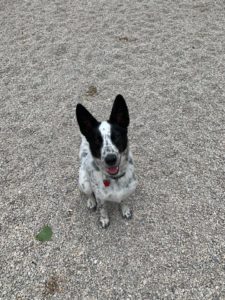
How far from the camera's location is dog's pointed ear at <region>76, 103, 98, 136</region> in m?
3.03

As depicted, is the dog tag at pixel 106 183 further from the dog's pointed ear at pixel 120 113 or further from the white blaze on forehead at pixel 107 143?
the dog's pointed ear at pixel 120 113

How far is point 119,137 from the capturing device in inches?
121

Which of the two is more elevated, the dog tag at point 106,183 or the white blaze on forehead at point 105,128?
the white blaze on forehead at point 105,128

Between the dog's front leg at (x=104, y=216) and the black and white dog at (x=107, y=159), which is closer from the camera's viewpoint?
the black and white dog at (x=107, y=159)

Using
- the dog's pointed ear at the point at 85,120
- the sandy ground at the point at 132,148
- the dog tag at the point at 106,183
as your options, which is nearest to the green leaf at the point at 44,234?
the sandy ground at the point at 132,148

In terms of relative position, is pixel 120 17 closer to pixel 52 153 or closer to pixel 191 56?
pixel 191 56

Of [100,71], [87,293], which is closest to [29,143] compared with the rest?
[100,71]

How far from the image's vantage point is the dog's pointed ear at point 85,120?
3.03 meters

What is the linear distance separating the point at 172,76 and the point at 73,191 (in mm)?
2681

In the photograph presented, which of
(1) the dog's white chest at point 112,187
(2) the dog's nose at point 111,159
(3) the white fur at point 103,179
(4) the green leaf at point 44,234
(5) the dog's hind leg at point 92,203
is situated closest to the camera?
(2) the dog's nose at point 111,159

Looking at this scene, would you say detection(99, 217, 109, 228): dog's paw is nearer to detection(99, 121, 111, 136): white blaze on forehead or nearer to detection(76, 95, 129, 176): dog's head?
detection(76, 95, 129, 176): dog's head

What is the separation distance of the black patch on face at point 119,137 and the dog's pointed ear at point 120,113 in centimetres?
6

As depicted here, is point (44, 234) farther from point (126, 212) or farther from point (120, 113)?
point (120, 113)

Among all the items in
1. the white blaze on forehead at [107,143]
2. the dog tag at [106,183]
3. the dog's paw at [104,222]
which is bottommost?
the dog's paw at [104,222]
